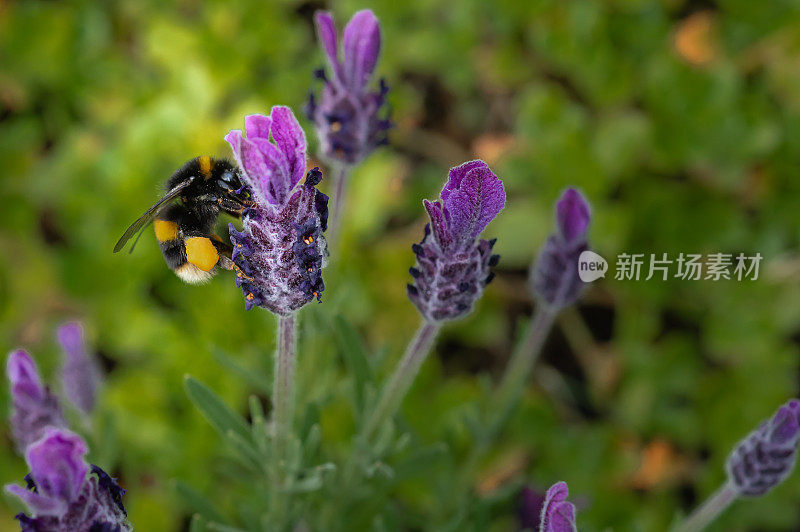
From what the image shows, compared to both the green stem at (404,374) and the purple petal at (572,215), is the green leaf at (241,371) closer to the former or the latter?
the green stem at (404,374)

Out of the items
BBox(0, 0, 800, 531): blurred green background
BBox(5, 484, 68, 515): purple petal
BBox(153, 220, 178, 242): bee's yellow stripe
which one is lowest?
BBox(5, 484, 68, 515): purple petal

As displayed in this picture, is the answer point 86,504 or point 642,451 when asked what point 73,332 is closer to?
point 86,504

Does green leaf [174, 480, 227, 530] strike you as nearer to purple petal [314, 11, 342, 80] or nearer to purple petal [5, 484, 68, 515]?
purple petal [5, 484, 68, 515]

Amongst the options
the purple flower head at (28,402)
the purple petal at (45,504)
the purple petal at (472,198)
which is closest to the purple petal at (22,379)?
the purple flower head at (28,402)

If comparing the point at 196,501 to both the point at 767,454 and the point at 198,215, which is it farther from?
the point at 767,454

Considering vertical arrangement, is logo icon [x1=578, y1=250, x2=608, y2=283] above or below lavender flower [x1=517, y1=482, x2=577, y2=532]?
above

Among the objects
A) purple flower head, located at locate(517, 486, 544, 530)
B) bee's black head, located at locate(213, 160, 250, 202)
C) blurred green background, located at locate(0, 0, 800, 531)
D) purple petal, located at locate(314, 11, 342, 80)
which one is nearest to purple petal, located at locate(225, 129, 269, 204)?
bee's black head, located at locate(213, 160, 250, 202)

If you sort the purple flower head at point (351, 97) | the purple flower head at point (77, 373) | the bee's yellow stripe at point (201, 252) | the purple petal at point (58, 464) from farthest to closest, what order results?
the purple flower head at point (77, 373) → the purple flower head at point (351, 97) → the bee's yellow stripe at point (201, 252) → the purple petal at point (58, 464)
